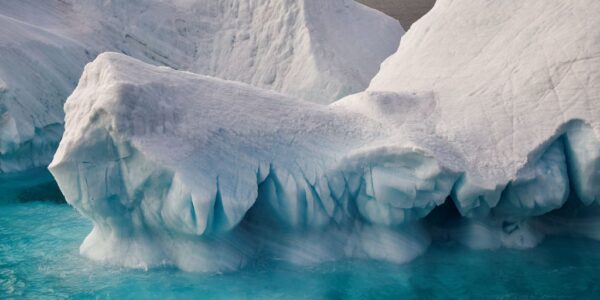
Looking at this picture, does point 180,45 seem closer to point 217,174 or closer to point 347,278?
point 217,174

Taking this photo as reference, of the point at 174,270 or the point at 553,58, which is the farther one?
the point at 553,58

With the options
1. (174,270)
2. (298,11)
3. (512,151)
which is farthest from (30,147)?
(512,151)

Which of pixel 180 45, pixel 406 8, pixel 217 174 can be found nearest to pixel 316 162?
pixel 217 174

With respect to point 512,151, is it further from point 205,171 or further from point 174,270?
point 174,270

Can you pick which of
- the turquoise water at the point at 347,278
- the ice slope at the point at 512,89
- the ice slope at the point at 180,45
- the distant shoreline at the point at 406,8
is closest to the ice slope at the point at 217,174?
the turquoise water at the point at 347,278

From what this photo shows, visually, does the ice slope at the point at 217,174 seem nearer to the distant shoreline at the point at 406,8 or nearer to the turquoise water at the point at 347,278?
the turquoise water at the point at 347,278

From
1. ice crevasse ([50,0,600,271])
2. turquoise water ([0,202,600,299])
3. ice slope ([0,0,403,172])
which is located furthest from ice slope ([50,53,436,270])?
ice slope ([0,0,403,172])

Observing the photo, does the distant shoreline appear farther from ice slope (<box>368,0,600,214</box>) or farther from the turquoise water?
the turquoise water
